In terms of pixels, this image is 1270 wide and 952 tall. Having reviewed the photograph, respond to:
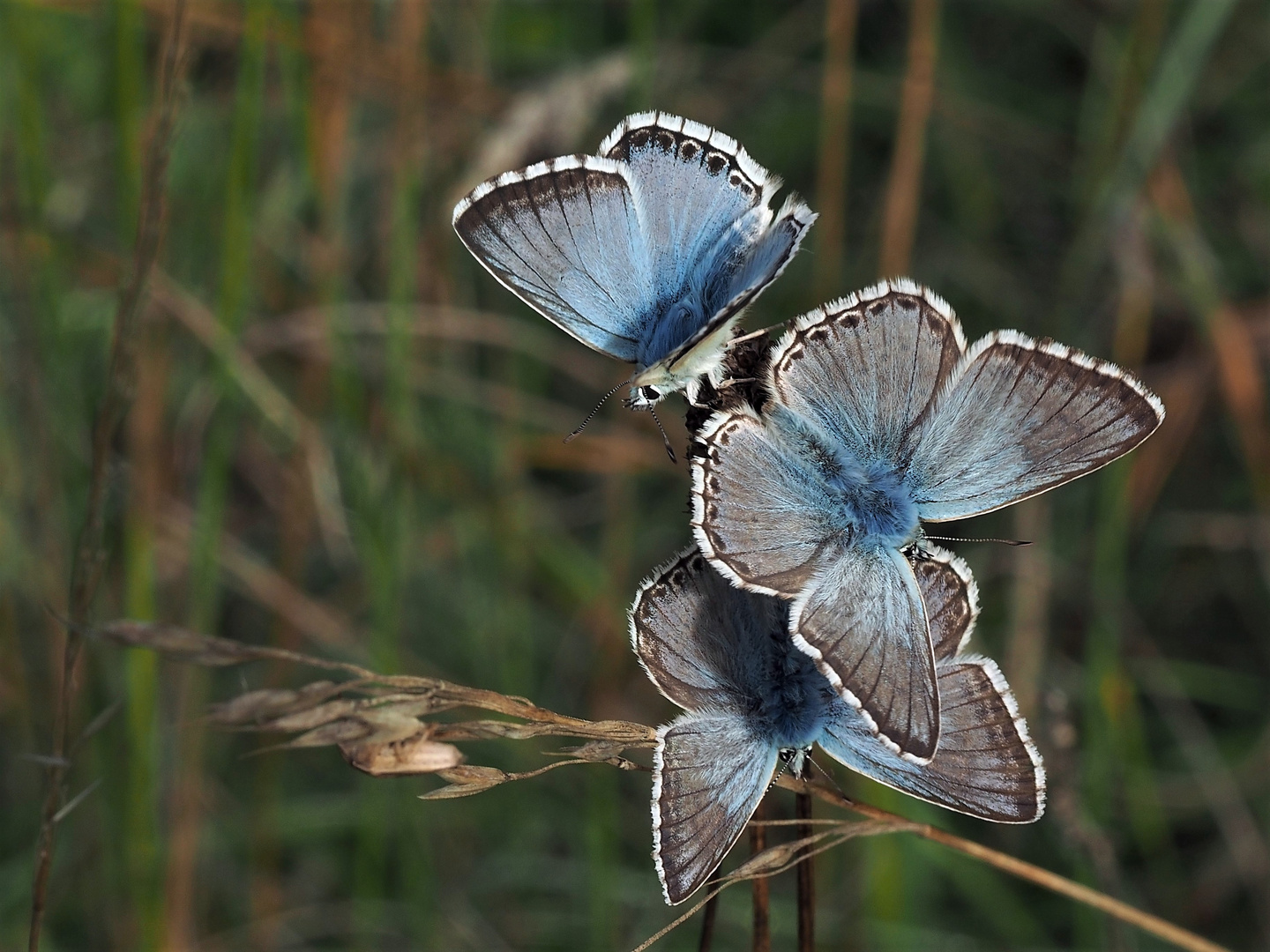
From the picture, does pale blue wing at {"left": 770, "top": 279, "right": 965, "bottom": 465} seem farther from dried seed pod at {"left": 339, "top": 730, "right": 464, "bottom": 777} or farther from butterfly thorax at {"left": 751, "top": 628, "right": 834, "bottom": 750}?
dried seed pod at {"left": 339, "top": 730, "right": 464, "bottom": 777}

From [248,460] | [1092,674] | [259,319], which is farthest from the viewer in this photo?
[248,460]

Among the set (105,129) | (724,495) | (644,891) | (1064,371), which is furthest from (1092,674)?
(105,129)

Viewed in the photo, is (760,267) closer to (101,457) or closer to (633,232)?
(633,232)

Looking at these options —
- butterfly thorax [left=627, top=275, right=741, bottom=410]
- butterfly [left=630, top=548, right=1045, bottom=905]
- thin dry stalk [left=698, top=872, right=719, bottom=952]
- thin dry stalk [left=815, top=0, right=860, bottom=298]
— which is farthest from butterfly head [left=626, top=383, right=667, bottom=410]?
thin dry stalk [left=815, top=0, right=860, bottom=298]

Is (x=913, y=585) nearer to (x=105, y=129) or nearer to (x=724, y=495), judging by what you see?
(x=724, y=495)

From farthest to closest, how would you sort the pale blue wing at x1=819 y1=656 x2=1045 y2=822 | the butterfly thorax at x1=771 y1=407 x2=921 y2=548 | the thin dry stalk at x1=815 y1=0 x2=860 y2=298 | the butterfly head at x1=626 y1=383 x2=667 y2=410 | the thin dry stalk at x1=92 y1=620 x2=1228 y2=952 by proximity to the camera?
the thin dry stalk at x1=815 y1=0 x2=860 y2=298, the butterfly thorax at x1=771 y1=407 x2=921 y2=548, the butterfly head at x1=626 y1=383 x2=667 y2=410, the pale blue wing at x1=819 y1=656 x2=1045 y2=822, the thin dry stalk at x1=92 y1=620 x2=1228 y2=952

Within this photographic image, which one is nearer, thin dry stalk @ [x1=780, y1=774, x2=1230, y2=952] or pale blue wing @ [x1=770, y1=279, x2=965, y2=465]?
thin dry stalk @ [x1=780, y1=774, x2=1230, y2=952]

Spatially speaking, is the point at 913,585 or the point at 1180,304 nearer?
the point at 913,585
